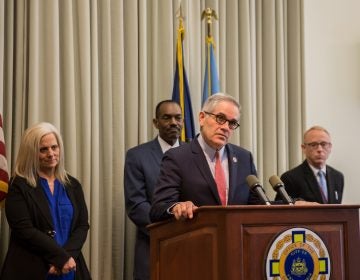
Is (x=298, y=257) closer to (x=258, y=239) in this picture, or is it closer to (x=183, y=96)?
(x=258, y=239)

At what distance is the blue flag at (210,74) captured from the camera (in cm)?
605

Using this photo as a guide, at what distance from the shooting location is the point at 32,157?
4527mm

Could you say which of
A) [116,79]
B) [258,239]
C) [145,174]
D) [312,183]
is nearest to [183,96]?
[116,79]

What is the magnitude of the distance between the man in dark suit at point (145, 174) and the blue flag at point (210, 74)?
786 millimetres

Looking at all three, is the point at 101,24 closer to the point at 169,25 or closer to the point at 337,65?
the point at 169,25

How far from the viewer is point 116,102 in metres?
5.73

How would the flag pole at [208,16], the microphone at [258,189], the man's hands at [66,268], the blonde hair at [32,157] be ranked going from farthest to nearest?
1. the flag pole at [208,16]
2. the blonde hair at [32,157]
3. the man's hands at [66,268]
4. the microphone at [258,189]

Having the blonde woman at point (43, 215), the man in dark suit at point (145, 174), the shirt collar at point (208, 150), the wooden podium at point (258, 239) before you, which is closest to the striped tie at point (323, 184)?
the man in dark suit at point (145, 174)

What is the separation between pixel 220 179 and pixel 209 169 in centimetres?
9

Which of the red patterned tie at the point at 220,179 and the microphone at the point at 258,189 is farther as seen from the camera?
the red patterned tie at the point at 220,179

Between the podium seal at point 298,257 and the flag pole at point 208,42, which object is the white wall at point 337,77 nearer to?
the flag pole at point 208,42

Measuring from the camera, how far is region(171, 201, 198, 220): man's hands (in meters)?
2.85

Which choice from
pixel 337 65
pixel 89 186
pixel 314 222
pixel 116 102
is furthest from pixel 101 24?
pixel 314 222

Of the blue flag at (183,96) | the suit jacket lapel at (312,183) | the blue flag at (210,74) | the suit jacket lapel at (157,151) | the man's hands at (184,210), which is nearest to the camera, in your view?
the man's hands at (184,210)
